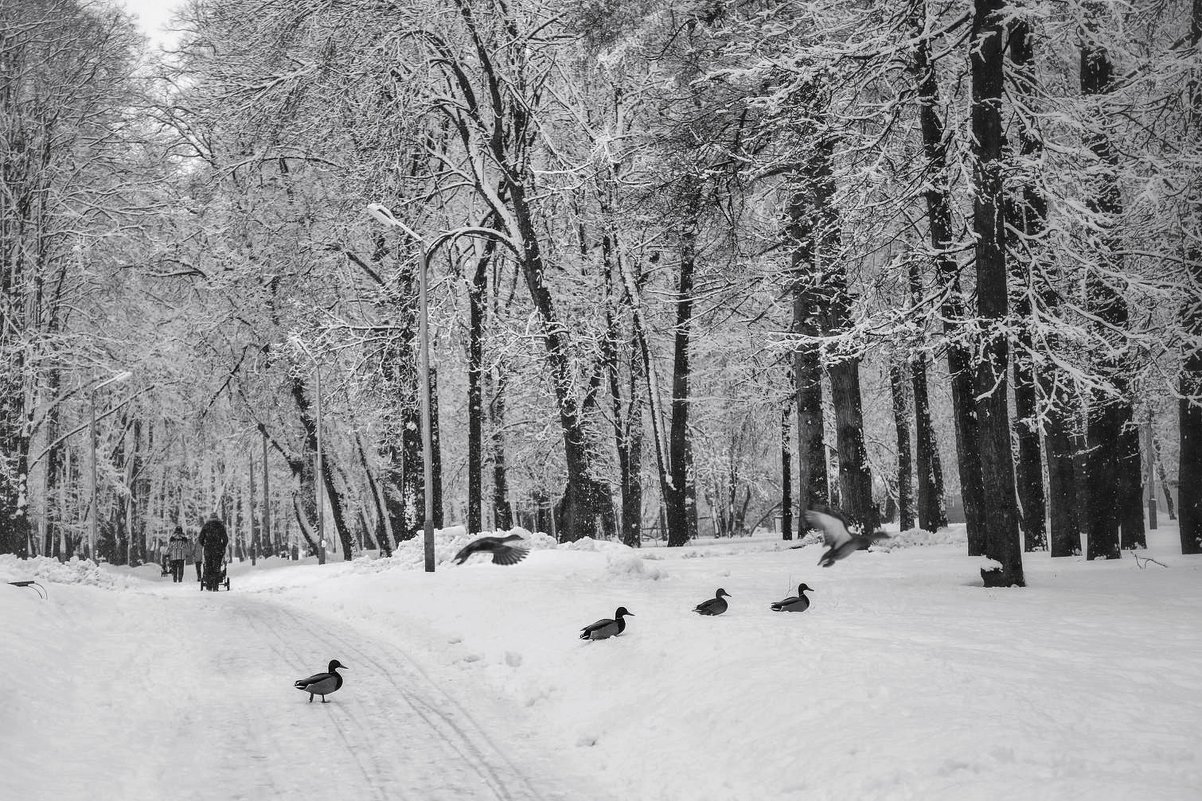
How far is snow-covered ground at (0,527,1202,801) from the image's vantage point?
18.5 feet

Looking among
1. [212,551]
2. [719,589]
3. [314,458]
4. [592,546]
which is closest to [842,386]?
[592,546]

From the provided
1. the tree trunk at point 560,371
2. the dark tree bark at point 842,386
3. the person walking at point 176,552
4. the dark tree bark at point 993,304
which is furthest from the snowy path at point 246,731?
the person walking at point 176,552

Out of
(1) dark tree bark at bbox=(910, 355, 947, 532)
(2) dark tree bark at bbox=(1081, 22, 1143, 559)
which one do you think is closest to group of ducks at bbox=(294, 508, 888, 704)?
(2) dark tree bark at bbox=(1081, 22, 1143, 559)

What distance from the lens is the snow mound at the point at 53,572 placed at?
18062 millimetres

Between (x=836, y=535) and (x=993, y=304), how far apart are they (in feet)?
15.3

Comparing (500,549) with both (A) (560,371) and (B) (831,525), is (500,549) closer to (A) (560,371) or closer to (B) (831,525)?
(B) (831,525)

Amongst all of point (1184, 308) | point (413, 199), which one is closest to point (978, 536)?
point (1184, 308)

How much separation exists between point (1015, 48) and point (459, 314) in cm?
1416

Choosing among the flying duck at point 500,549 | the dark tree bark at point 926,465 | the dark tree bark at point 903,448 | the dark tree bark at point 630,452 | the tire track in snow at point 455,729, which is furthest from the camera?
the dark tree bark at point 630,452

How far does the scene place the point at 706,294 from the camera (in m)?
25.0

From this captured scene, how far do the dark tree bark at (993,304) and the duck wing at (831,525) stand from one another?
142 inches

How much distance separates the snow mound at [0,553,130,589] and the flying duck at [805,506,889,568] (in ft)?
45.6

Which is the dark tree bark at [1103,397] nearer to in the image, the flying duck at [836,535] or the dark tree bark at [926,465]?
the flying duck at [836,535]

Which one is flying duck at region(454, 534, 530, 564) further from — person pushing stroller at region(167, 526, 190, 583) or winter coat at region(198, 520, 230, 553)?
person pushing stroller at region(167, 526, 190, 583)
